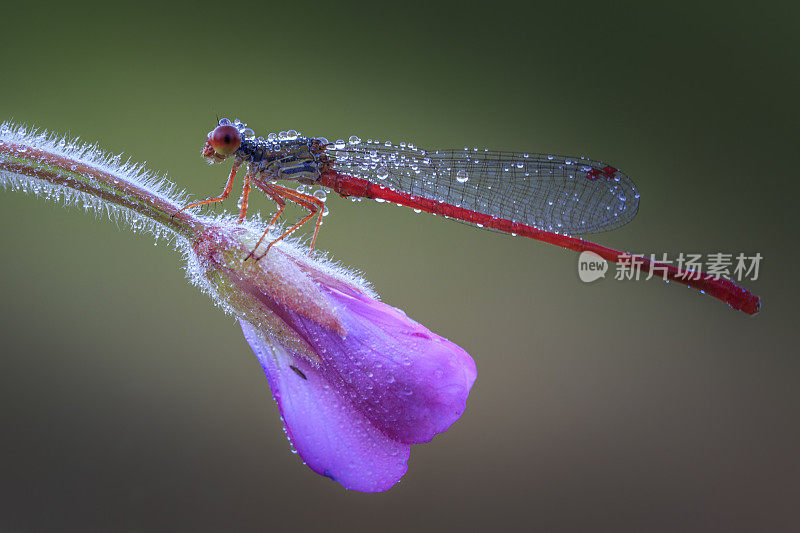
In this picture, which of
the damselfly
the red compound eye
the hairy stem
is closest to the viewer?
the hairy stem

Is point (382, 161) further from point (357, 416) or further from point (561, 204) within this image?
point (357, 416)

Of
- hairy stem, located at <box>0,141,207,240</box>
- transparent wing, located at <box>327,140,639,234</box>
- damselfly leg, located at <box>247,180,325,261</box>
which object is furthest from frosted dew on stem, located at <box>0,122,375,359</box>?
transparent wing, located at <box>327,140,639,234</box>

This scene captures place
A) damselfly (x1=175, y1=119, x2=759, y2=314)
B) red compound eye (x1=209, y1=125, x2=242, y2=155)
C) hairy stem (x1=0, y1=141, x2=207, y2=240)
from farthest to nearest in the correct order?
damselfly (x1=175, y1=119, x2=759, y2=314) < red compound eye (x1=209, y1=125, x2=242, y2=155) < hairy stem (x1=0, y1=141, x2=207, y2=240)

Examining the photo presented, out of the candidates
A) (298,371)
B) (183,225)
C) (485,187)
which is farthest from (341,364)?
(485,187)

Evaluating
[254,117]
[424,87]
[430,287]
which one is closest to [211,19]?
[254,117]

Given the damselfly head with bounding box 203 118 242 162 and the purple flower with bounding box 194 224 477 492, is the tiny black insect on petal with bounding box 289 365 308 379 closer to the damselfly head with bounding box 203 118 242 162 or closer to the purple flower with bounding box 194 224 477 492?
the purple flower with bounding box 194 224 477 492

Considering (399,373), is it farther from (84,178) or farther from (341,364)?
(84,178)

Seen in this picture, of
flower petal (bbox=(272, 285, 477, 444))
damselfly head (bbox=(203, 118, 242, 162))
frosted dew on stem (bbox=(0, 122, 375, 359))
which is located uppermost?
damselfly head (bbox=(203, 118, 242, 162))
